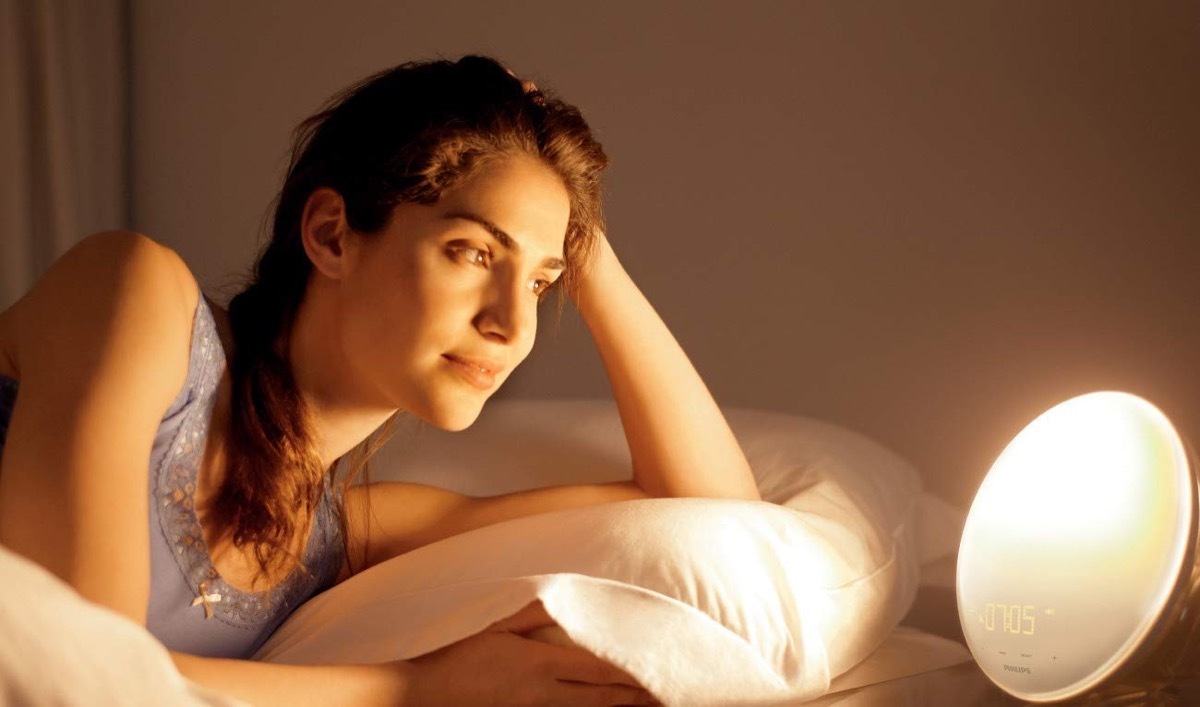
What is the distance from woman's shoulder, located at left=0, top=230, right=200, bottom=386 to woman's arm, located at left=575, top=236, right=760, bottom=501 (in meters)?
0.56

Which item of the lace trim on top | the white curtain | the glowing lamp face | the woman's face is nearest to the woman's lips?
the woman's face

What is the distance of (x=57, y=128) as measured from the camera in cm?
214

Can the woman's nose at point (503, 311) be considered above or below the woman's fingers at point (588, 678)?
above

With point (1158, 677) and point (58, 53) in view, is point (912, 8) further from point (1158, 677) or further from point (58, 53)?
point (58, 53)

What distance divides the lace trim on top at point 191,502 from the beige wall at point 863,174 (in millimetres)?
961

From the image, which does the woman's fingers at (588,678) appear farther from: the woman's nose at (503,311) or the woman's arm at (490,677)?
the woman's nose at (503,311)

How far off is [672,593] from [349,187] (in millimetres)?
562

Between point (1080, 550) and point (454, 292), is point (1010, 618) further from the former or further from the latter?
point (454, 292)

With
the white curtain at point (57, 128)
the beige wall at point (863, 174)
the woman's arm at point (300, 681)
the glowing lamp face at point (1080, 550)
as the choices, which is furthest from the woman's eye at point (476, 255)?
the white curtain at point (57, 128)

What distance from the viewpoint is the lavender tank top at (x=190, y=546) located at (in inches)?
43.9

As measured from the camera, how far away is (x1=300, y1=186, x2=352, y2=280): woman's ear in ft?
4.03

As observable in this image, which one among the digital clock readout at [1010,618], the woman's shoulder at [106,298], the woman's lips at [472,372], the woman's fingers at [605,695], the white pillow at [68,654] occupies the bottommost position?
the woman's fingers at [605,695]

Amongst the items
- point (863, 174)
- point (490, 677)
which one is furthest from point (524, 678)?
point (863, 174)

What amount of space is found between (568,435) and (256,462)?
19.5 inches
